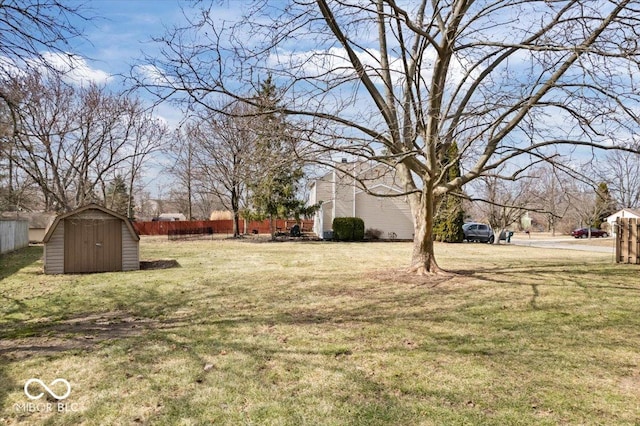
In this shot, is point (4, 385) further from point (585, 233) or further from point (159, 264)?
point (585, 233)

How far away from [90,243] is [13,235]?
9843 mm

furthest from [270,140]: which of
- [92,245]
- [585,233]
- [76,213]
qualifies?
[585,233]

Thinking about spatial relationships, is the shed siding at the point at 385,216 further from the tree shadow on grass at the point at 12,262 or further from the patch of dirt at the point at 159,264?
the tree shadow on grass at the point at 12,262

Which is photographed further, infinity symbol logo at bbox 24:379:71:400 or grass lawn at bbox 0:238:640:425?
infinity symbol logo at bbox 24:379:71:400

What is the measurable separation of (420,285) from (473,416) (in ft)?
19.2

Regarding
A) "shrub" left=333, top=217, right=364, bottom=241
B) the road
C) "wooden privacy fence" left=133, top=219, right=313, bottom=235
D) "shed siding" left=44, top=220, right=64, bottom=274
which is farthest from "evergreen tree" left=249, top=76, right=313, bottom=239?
"wooden privacy fence" left=133, top=219, right=313, bottom=235

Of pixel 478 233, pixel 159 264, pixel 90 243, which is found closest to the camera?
pixel 90 243

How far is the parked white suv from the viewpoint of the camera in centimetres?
2975

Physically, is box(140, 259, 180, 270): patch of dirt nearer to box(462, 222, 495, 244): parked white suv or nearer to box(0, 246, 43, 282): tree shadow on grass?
box(0, 246, 43, 282): tree shadow on grass

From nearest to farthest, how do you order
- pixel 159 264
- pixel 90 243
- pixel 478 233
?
pixel 90 243 < pixel 159 264 < pixel 478 233

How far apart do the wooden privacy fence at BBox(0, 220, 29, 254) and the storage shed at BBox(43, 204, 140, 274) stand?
7.34 m

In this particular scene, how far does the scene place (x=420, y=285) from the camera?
893 cm

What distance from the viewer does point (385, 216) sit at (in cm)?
3006

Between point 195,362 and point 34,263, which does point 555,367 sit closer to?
point 195,362
